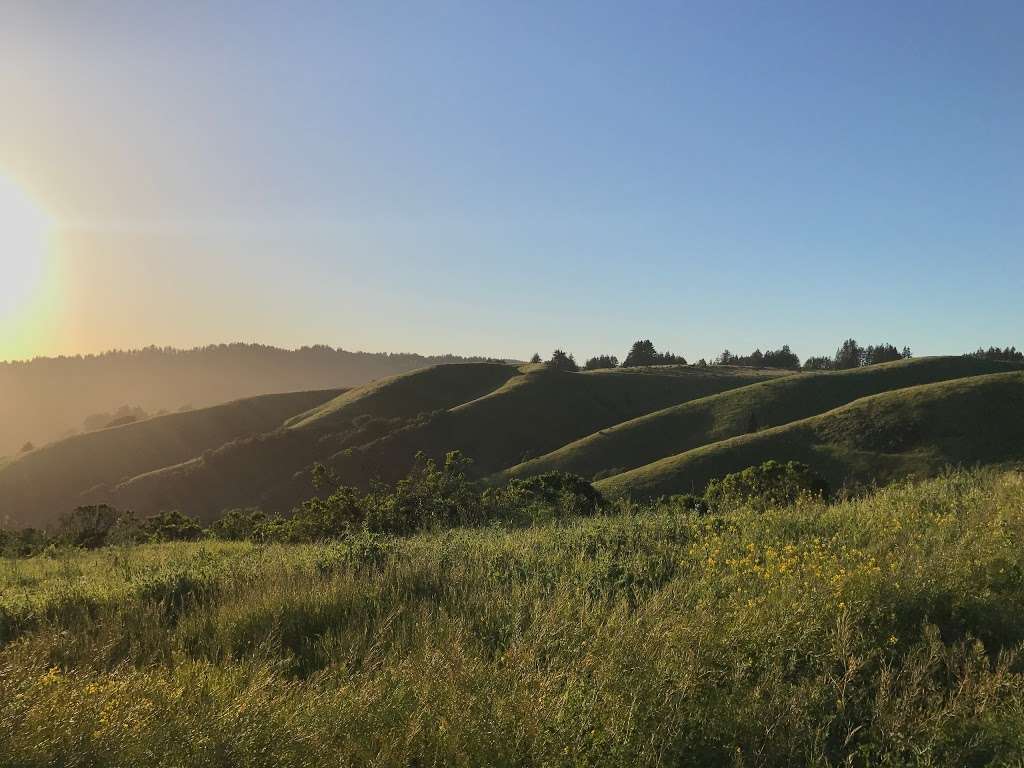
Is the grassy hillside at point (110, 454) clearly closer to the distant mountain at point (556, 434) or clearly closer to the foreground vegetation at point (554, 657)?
the distant mountain at point (556, 434)

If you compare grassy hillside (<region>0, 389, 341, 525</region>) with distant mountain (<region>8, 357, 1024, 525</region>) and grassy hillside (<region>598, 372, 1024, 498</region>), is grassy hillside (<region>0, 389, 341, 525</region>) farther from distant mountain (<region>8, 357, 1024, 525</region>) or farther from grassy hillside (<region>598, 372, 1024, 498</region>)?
grassy hillside (<region>598, 372, 1024, 498</region>)

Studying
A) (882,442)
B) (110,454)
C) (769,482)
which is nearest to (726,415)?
(882,442)

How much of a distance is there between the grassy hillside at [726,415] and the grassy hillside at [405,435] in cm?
1110

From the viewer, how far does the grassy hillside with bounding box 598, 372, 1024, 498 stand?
142 feet

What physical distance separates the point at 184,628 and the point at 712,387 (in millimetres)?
90568

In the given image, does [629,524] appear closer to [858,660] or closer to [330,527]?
[858,660]

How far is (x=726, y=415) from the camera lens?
6506 cm

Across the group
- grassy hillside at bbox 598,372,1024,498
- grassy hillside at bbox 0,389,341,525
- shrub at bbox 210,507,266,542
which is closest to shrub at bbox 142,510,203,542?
shrub at bbox 210,507,266,542

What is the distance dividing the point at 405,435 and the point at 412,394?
22.5 m

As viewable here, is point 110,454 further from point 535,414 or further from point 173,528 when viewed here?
point 173,528

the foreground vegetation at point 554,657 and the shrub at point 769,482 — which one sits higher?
the foreground vegetation at point 554,657

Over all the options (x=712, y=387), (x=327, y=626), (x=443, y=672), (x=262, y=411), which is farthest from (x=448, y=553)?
(x=262, y=411)

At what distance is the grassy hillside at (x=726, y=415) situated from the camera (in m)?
58.3

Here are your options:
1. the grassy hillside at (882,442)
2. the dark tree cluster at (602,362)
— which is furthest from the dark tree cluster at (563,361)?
the grassy hillside at (882,442)
